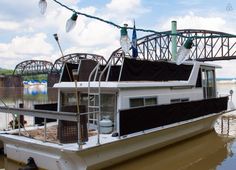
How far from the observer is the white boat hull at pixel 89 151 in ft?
22.1

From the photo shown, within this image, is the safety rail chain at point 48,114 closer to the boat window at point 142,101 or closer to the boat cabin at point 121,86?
the boat cabin at point 121,86

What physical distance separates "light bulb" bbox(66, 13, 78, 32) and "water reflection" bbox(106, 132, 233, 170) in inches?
208

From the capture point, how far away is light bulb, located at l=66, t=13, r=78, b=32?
2.92m

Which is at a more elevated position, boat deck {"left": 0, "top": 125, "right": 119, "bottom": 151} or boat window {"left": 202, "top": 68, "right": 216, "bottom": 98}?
boat window {"left": 202, "top": 68, "right": 216, "bottom": 98}

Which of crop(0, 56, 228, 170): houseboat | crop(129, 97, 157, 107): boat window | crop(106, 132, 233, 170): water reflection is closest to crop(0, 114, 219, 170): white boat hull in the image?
crop(0, 56, 228, 170): houseboat

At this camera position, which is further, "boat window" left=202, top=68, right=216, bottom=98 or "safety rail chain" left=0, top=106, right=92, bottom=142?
"boat window" left=202, top=68, right=216, bottom=98

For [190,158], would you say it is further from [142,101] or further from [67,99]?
[67,99]

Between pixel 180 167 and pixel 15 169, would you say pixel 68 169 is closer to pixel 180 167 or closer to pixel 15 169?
pixel 15 169

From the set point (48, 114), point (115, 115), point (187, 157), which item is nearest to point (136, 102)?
point (115, 115)

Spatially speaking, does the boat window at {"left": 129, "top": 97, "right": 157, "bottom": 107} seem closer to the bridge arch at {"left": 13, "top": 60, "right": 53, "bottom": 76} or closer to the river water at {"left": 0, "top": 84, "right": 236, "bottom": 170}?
the river water at {"left": 0, "top": 84, "right": 236, "bottom": 170}

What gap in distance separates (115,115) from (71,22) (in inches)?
223

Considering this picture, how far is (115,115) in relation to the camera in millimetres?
8477

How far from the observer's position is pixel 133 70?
8.71 meters

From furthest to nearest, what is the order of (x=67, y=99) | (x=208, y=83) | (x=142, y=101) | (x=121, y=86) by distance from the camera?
(x=208, y=83)
(x=67, y=99)
(x=142, y=101)
(x=121, y=86)
